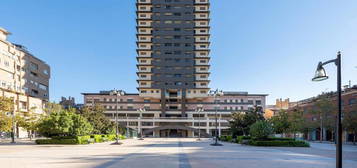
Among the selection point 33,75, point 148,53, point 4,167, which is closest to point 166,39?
point 148,53

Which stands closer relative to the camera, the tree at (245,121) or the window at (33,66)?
the tree at (245,121)

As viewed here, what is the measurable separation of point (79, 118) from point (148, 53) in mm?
57869

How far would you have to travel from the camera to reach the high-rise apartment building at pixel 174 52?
9038 centimetres

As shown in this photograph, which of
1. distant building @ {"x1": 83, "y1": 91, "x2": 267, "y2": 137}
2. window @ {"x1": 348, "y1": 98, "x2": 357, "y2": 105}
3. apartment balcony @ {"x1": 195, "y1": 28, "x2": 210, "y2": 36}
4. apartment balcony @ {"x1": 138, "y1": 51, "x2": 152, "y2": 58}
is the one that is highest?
apartment balcony @ {"x1": 195, "y1": 28, "x2": 210, "y2": 36}

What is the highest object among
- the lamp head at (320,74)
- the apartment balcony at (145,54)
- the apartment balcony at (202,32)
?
the apartment balcony at (202,32)

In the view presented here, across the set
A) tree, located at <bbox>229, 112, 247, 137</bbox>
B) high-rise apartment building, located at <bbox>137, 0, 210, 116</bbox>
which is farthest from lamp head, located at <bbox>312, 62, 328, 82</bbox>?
high-rise apartment building, located at <bbox>137, 0, 210, 116</bbox>

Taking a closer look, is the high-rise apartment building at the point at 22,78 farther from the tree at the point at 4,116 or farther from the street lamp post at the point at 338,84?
the street lamp post at the point at 338,84

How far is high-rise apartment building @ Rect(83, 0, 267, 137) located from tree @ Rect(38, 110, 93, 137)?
169 ft

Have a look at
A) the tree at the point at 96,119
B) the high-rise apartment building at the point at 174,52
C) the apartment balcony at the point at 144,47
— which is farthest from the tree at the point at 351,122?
the apartment balcony at the point at 144,47

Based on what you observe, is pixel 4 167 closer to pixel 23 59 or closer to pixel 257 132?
pixel 257 132

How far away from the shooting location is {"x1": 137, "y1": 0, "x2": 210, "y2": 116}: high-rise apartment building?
90.4 metres

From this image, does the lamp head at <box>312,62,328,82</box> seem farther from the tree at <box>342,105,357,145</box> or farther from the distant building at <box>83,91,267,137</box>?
the distant building at <box>83,91,267,137</box>

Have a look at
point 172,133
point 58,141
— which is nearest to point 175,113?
point 172,133

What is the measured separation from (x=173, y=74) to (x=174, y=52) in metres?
8.09
